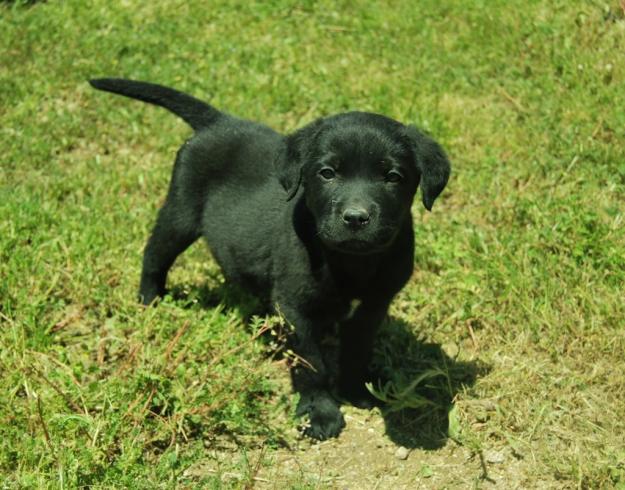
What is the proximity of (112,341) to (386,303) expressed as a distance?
55.2 inches

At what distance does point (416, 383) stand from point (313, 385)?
1.58 ft

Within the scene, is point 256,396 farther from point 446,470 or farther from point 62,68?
point 62,68

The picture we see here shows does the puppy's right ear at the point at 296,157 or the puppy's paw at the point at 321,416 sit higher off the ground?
the puppy's right ear at the point at 296,157

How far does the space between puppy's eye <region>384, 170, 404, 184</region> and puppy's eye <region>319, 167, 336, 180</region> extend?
0.75 feet

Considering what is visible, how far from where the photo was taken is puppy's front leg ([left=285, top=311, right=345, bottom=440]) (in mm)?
4305

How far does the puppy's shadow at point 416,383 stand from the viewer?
4391 mm

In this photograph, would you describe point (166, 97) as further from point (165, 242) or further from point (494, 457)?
point (494, 457)

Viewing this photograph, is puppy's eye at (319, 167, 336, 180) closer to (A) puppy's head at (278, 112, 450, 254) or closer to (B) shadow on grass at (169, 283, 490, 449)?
(A) puppy's head at (278, 112, 450, 254)

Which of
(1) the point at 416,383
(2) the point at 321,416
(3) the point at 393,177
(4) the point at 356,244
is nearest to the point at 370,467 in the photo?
(2) the point at 321,416

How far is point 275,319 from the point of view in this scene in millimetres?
4066

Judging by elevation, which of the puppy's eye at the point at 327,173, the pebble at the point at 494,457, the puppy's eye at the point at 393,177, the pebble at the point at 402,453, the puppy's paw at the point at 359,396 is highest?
the puppy's eye at the point at 327,173

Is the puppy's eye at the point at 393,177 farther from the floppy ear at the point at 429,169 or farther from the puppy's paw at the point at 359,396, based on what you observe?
the puppy's paw at the point at 359,396

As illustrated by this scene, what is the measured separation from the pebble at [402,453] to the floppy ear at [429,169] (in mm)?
1088

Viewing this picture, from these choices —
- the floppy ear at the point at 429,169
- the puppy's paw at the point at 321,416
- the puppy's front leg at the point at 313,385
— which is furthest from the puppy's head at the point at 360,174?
the puppy's paw at the point at 321,416
